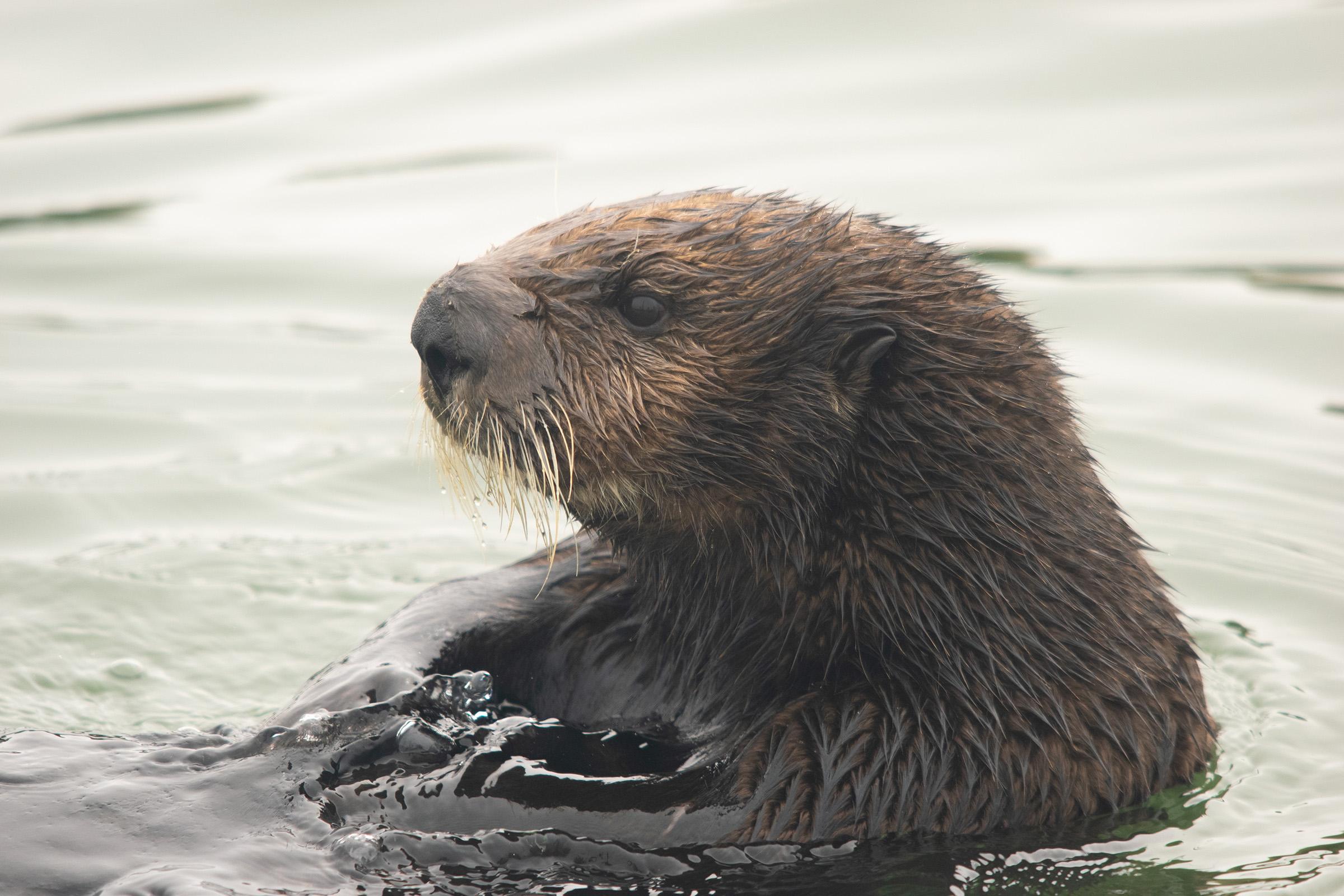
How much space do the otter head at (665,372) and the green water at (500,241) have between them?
123 centimetres

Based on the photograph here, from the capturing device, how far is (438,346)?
12.9ft

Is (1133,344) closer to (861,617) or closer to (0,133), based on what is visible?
(861,617)

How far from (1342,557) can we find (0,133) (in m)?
9.16

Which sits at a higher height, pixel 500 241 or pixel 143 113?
pixel 143 113

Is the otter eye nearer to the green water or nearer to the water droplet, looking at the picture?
the green water

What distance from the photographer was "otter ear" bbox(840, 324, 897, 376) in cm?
398

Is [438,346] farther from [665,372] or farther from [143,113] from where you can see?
[143,113]

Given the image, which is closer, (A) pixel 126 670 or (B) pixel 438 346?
(B) pixel 438 346

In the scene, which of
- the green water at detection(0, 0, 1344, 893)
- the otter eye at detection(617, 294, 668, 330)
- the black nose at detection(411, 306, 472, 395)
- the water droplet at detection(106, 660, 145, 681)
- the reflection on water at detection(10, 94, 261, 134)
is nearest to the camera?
the black nose at detection(411, 306, 472, 395)

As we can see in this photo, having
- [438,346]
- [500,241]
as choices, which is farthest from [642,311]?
[500,241]

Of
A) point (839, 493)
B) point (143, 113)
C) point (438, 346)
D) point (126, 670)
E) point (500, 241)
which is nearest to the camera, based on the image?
point (438, 346)

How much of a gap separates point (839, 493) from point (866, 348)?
1.22 ft

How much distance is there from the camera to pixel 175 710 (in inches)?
211

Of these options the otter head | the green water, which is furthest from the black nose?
the green water
